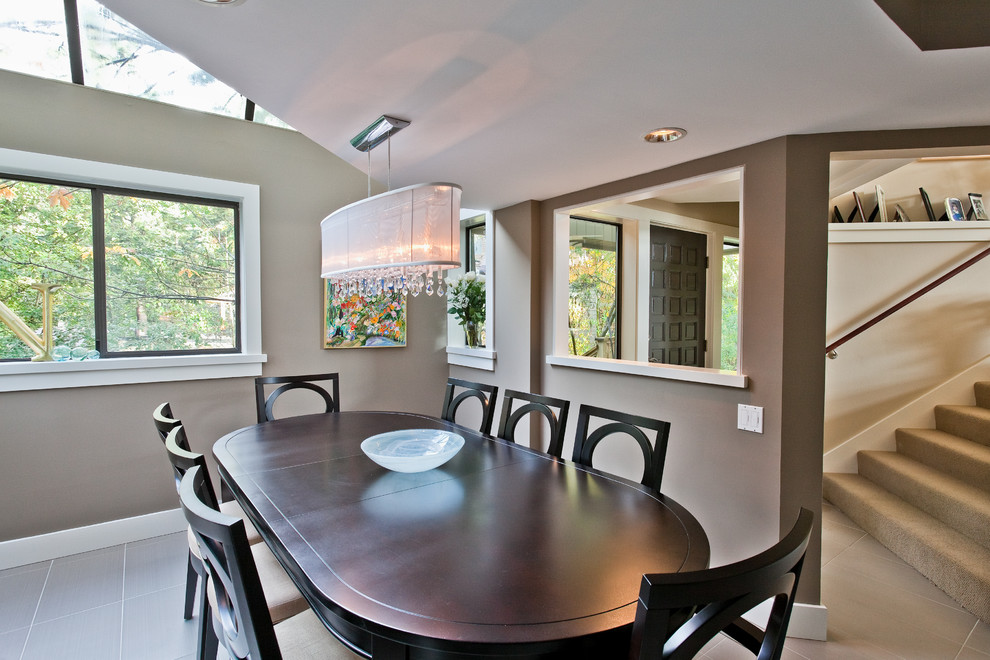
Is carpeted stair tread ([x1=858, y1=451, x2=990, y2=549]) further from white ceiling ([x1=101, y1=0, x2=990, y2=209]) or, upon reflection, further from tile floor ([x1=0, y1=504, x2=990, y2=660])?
white ceiling ([x1=101, y1=0, x2=990, y2=209])

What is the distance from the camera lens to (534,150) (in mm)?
2359

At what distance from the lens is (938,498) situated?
2740mm

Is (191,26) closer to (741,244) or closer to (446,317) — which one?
(741,244)

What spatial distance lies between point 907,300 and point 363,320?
408 cm

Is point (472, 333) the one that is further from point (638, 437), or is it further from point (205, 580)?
point (205, 580)

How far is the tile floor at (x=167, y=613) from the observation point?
198 cm

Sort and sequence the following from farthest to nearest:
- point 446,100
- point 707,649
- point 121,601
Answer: point 121,601
point 707,649
point 446,100

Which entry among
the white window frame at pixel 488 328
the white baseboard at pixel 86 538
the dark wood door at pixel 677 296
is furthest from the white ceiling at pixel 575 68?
the white baseboard at pixel 86 538

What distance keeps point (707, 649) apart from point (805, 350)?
139 centimetres

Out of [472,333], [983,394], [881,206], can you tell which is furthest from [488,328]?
[983,394]

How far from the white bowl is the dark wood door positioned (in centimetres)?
259

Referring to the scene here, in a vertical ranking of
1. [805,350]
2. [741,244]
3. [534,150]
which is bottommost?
[805,350]

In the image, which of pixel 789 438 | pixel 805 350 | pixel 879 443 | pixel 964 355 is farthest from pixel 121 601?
pixel 964 355

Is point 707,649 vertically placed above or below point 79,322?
below
